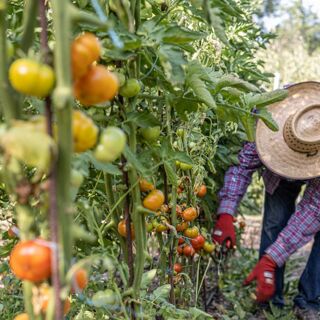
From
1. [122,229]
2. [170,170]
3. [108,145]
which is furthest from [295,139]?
[108,145]

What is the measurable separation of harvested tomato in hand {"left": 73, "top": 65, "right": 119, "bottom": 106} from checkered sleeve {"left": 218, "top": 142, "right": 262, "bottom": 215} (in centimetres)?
220

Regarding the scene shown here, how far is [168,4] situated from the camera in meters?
1.58

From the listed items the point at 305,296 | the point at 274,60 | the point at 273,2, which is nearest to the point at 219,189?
the point at 305,296

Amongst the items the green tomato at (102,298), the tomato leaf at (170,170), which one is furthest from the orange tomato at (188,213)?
the green tomato at (102,298)

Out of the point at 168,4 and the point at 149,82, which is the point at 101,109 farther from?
the point at 168,4

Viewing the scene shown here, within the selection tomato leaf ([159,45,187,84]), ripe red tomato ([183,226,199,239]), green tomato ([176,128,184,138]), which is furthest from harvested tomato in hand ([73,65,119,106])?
ripe red tomato ([183,226,199,239])

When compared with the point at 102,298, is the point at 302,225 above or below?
below

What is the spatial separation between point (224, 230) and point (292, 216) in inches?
14.0

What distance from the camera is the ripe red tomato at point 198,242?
2231mm

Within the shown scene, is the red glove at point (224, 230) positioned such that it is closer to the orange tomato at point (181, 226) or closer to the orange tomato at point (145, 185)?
the orange tomato at point (181, 226)

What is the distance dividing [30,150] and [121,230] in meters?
0.70

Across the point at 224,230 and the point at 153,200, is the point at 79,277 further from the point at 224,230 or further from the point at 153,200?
the point at 224,230

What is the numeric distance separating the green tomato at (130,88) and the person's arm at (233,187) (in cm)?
176

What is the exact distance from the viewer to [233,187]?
2924mm
